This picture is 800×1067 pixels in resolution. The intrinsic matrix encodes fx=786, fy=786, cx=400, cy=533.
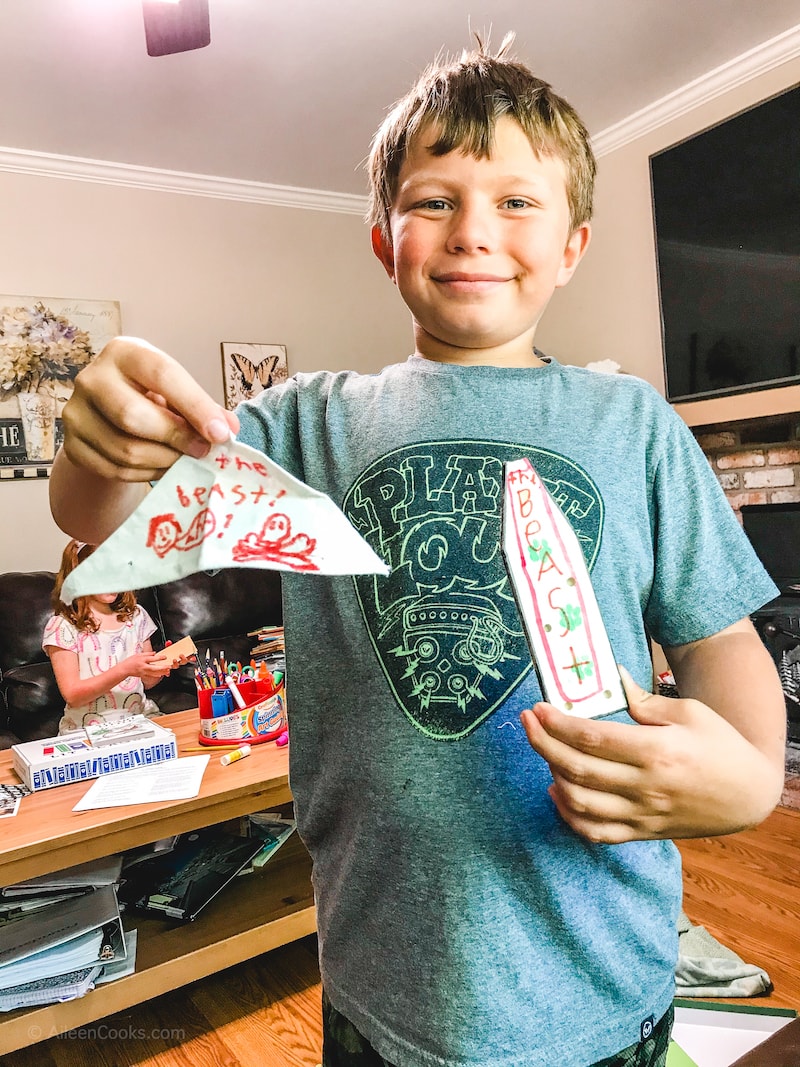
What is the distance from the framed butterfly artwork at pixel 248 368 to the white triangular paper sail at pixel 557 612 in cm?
349

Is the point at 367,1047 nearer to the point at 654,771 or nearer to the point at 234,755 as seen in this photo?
the point at 654,771

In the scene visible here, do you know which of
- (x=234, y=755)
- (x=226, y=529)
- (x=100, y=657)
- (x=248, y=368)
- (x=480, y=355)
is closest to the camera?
(x=226, y=529)

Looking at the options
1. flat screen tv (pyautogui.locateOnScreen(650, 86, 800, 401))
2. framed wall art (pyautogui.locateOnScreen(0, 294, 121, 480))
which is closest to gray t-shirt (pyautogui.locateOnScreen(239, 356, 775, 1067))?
flat screen tv (pyautogui.locateOnScreen(650, 86, 800, 401))

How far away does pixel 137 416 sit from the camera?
0.50 m

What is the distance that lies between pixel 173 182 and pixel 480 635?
3.80 m

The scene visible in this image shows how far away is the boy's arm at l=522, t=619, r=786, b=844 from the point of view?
492 millimetres

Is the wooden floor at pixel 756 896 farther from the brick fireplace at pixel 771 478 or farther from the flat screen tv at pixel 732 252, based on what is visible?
the flat screen tv at pixel 732 252

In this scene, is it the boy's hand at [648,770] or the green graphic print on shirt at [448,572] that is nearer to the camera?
the boy's hand at [648,770]

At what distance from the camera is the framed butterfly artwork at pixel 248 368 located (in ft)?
12.8

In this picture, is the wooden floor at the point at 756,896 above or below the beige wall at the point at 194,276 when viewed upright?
below

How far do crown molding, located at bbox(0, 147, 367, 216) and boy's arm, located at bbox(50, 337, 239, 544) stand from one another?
3.53 m

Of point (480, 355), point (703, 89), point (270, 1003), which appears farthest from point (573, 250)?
point (703, 89)

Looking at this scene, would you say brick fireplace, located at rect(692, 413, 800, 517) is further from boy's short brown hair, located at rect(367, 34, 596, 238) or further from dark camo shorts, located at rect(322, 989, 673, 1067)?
dark camo shorts, located at rect(322, 989, 673, 1067)

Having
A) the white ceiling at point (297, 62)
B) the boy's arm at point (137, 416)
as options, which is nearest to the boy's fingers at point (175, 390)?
the boy's arm at point (137, 416)
